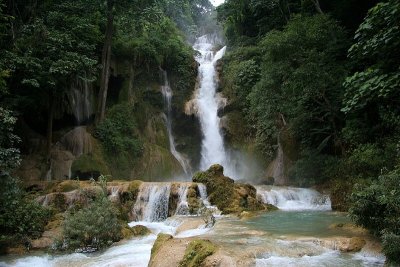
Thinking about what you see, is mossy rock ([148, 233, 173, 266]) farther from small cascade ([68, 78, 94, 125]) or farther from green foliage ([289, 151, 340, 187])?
small cascade ([68, 78, 94, 125])

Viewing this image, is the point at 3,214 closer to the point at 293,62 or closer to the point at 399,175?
the point at 399,175

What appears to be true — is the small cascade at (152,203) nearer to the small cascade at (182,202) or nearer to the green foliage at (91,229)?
the small cascade at (182,202)

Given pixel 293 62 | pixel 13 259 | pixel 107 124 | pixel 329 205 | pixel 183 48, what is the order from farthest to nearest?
pixel 183 48
pixel 107 124
pixel 293 62
pixel 329 205
pixel 13 259

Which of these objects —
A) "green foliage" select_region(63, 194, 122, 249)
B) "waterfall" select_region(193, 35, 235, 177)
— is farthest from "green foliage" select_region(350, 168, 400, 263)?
"waterfall" select_region(193, 35, 235, 177)

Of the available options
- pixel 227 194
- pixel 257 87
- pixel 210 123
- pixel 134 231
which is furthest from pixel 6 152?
pixel 210 123

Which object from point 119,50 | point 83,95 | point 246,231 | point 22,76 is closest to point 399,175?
point 246,231

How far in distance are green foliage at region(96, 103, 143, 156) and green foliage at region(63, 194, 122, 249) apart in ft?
40.8

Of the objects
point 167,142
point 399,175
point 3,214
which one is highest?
point 167,142

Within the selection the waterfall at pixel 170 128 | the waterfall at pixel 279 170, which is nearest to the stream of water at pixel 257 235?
the waterfall at pixel 279 170

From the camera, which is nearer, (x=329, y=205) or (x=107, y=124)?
(x=329, y=205)

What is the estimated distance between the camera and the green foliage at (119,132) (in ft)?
74.1

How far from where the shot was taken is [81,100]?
2383 centimetres

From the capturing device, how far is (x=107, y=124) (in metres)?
23.2

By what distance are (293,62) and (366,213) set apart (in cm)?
1103
